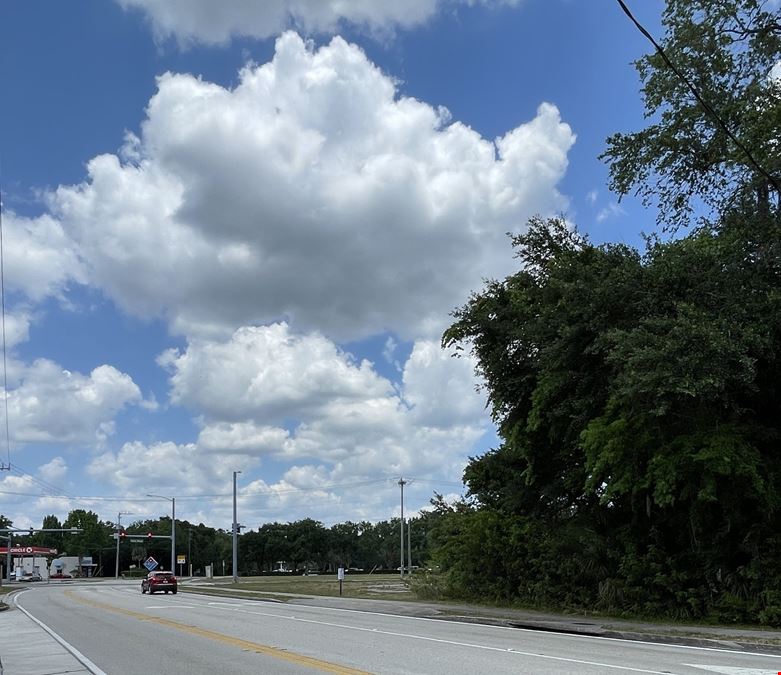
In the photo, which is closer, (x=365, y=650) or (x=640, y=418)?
(x=365, y=650)

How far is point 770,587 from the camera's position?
61.4 feet

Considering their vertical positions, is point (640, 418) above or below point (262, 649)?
above

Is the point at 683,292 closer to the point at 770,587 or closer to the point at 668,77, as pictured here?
the point at 668,77

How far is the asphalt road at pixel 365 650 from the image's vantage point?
11.9 m

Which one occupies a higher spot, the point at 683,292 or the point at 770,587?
the point at 683,292

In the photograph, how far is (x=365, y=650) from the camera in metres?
14.2

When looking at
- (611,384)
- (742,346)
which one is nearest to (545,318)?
(611,384)

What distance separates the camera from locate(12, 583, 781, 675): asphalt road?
11883 millimetres

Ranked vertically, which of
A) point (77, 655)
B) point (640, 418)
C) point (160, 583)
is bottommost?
point (160, 583)

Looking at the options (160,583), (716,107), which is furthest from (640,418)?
(160,583)

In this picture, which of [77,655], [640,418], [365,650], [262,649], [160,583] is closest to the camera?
[365,650]

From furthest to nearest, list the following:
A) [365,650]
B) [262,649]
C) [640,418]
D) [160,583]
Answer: [160,583] < [640,418] < [262,649] < [365,650]

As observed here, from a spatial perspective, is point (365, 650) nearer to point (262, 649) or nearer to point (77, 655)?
point (262, 649)

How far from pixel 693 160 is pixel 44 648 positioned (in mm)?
21054
